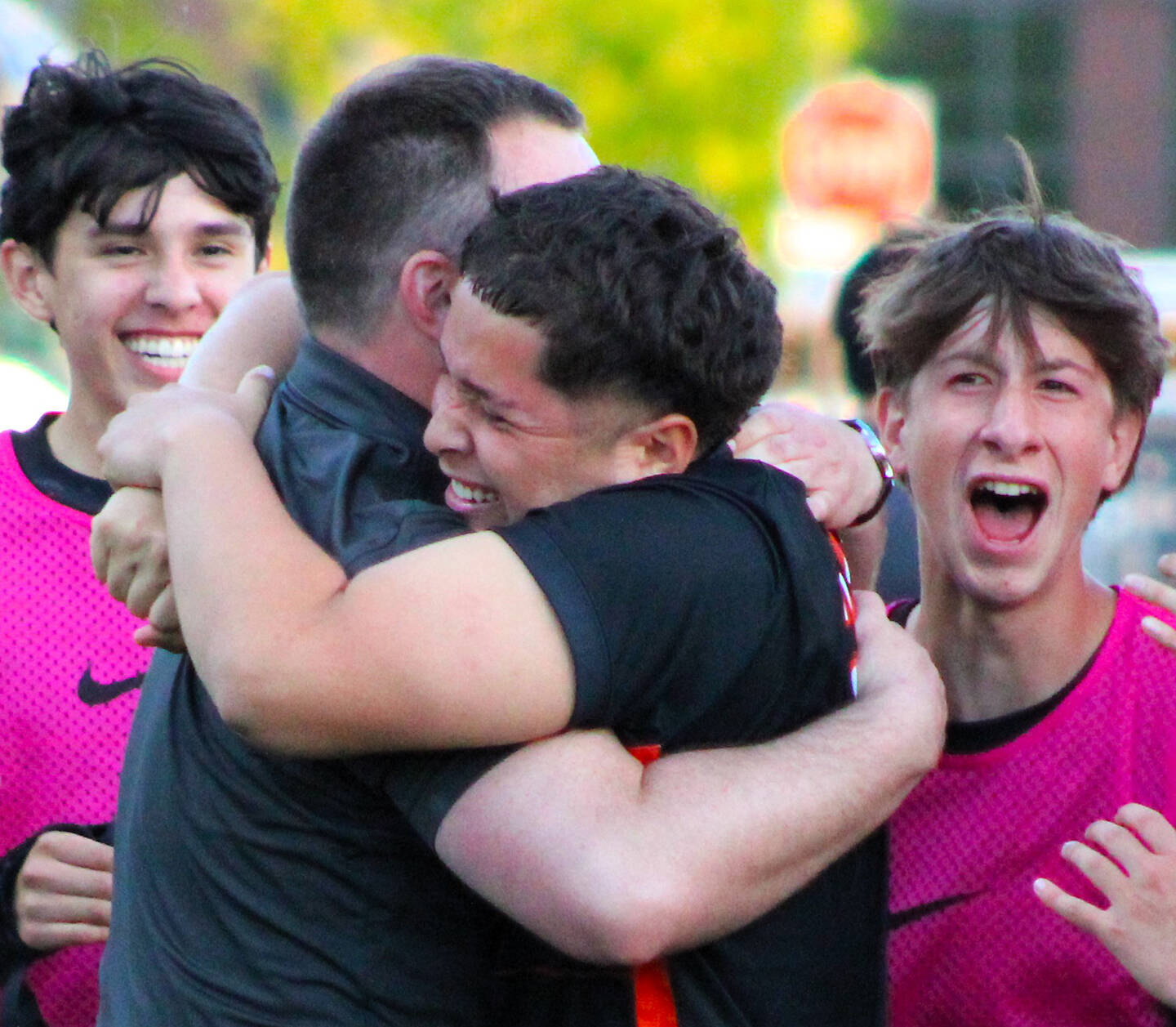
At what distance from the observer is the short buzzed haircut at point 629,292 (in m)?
2.10

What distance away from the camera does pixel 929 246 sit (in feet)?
10.2

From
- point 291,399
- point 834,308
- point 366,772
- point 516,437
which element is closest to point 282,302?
point 291,399

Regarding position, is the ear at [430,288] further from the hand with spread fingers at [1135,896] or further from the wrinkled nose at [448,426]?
the hand with spread fingers at [1135,896]

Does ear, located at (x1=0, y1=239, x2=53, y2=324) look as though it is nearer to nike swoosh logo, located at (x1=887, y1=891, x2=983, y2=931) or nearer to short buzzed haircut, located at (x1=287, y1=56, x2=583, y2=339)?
short buzzed haircut, located at (x1=287, y1=56, x2=583, y2=339)

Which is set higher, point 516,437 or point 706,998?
point 516,437

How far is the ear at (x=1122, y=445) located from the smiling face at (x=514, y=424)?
44.0 inches

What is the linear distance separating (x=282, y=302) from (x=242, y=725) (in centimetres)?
104

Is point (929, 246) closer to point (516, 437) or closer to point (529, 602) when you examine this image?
point (516, 437)

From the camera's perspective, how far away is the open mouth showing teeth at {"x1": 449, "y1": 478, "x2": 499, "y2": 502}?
2254 mm

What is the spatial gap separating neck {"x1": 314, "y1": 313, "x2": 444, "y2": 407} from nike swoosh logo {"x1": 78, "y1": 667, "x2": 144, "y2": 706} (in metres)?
1.17

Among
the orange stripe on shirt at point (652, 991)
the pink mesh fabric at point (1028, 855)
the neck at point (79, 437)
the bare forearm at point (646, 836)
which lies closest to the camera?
the bare forearm at point (646, 836)

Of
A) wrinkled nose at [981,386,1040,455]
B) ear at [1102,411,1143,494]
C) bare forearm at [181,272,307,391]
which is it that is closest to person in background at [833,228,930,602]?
wrinkled nose at [981,386,1040,455]

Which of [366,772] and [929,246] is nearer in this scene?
[366,772]

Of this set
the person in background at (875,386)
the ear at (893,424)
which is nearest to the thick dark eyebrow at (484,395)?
the person in background at (875,386)
